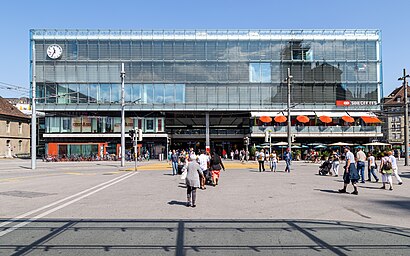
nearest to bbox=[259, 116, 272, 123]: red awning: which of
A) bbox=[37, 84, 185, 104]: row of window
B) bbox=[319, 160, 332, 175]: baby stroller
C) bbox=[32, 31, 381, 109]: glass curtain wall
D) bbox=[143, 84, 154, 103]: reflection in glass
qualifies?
bbox=[32, 31, 381, 109]: glass curtain wall

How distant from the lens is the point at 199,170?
1330cm

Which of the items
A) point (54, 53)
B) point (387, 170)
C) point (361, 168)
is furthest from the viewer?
point (54, 53)

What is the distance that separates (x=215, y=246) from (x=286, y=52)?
57.8 m

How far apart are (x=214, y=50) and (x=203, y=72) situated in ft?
12.2

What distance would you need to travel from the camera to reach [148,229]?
8.90 m

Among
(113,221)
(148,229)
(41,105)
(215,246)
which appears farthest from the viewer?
(41,105)

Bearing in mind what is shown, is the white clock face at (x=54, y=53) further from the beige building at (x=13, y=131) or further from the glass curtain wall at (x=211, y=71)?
the beige building at (x=13, y=131)

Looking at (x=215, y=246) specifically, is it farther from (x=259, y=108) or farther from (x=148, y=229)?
(x=259, y=108)

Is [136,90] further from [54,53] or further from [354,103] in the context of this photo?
[354,103]

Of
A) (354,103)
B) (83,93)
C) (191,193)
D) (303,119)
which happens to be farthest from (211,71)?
(191,193)

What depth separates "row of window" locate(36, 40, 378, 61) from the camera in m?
60.8

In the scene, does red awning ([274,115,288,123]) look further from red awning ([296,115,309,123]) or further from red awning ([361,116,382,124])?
red awning ([361,116,382,124])

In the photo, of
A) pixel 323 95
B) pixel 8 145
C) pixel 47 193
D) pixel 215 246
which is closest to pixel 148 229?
pixel 215 246

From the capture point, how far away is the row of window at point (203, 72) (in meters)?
60.6
